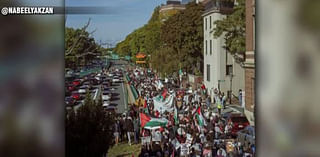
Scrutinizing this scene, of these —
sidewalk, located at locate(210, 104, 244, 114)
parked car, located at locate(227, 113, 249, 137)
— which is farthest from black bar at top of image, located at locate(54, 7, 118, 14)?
parked car, located at locate(227, 113, 249, 137)

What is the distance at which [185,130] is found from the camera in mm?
2895

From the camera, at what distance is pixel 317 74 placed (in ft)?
9.19

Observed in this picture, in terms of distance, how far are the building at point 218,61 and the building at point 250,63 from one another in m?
0.05

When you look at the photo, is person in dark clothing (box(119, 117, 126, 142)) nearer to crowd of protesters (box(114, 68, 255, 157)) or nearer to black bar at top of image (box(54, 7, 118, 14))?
crowd of protesters (box(114, 68, 255, 157))

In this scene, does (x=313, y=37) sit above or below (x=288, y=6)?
below

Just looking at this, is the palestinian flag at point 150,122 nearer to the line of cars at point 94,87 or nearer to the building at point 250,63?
the line of cars at point 94,87

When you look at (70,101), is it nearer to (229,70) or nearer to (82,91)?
(82,91)

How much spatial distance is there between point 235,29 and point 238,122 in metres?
0.68

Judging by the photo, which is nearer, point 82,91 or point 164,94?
point 82,91

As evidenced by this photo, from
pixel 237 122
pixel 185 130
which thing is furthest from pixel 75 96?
pixel 237 122

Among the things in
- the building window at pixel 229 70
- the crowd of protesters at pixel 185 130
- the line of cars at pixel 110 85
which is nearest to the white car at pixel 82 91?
the line of cars at pixel 110 85

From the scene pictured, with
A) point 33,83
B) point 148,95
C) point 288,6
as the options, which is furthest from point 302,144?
point 33,83

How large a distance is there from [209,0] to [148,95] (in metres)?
0.83

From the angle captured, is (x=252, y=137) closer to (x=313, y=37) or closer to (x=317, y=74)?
(x=317, y=74)
